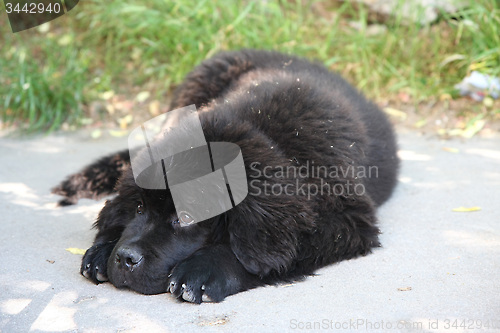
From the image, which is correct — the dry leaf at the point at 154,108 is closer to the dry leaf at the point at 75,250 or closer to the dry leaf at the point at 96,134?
the dry leaf at the point at 96,134

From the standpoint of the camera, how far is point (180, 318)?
2.44m

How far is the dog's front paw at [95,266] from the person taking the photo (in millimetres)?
2797

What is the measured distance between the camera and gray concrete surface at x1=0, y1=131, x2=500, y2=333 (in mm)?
2377

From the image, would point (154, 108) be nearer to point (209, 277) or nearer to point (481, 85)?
point (481, 85)

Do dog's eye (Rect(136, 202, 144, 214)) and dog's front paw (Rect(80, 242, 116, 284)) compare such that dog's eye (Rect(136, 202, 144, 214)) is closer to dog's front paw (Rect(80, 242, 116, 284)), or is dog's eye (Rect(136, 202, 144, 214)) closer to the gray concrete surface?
dog's front paw (Rect(80, 242, 116, 284))

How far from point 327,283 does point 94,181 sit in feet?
6.79

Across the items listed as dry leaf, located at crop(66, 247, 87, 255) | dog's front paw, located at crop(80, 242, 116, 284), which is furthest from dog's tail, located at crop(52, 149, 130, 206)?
dog's front paw, located at crop(80, 242, 116, 284)

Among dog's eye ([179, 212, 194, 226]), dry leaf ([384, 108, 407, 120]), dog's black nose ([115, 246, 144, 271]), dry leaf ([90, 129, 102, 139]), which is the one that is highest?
dog's eye ([179, 212, 194, 226])

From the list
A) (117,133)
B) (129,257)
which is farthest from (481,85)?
(129,257)

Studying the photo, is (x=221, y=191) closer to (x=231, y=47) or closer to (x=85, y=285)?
(x=85, y=285)

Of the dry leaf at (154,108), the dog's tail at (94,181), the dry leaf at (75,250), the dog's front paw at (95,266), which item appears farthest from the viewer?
the dry leaf at (154,108)

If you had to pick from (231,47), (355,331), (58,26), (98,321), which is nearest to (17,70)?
(58,26)

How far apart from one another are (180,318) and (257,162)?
0.81 m

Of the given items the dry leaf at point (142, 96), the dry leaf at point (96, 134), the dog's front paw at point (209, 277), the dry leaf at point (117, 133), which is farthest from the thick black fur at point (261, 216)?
the dry leaf at point (142, 96)
